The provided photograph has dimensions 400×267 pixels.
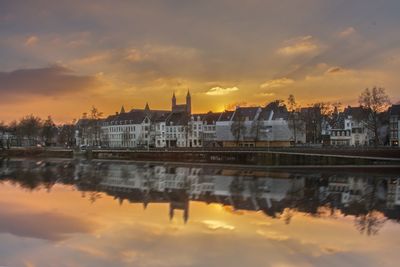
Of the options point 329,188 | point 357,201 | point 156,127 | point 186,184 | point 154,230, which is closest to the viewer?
point 154,230

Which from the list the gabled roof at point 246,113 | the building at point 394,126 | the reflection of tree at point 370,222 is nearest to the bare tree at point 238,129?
the gabled roof at point 246,113

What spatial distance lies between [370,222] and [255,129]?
7153 cm

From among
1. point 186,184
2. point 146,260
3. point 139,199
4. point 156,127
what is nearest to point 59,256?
point 146,260

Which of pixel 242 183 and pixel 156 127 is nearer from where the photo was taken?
pixel 242 183

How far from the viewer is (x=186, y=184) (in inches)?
1516

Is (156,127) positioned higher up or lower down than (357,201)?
higher up

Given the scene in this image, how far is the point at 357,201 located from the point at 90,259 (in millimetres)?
19101

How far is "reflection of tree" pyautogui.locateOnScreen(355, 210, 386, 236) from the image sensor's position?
1966cm

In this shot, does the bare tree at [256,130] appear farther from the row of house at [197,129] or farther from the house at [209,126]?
the house at [209,126]

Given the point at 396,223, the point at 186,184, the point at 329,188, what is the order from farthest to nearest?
1. the point at 186,184
2. the point at 329,188
3. the point at 396,223

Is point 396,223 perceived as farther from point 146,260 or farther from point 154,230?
point 146,260

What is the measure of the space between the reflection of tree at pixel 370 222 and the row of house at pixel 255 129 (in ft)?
169

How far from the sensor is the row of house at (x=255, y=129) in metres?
90.1

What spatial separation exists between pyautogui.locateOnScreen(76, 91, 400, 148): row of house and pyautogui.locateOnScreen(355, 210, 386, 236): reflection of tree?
51.6m
